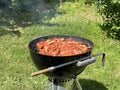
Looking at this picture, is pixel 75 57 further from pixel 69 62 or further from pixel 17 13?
pixel 17 13

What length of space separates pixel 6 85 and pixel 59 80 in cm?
133

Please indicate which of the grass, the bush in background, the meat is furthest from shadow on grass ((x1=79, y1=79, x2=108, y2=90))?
the bush in background

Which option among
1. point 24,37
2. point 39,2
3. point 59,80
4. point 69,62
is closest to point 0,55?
point 24,37

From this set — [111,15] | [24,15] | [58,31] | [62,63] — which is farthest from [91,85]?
[24,15]

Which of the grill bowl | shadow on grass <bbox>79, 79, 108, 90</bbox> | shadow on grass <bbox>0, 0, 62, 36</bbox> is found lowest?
shadow on grass <bbox>79, 79, 108, 90</bbox>

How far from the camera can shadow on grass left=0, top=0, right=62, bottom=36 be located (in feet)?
22.5

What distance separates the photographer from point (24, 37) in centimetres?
617

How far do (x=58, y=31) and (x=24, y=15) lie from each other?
4.82ft

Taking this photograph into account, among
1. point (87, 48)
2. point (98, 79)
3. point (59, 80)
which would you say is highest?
point (87, 48)

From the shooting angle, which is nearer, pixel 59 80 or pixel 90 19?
pixel 59 80

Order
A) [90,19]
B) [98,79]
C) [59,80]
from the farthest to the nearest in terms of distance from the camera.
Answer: [90,19], [98,79], [59,80]

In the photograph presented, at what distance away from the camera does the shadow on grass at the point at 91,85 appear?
4.59 m

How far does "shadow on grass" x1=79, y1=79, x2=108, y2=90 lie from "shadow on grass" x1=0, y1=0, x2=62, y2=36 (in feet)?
7.82

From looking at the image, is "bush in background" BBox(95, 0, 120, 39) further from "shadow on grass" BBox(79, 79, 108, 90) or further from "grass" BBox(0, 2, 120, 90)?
"shadow on grass" BBox(79, 79, 108, 90)
